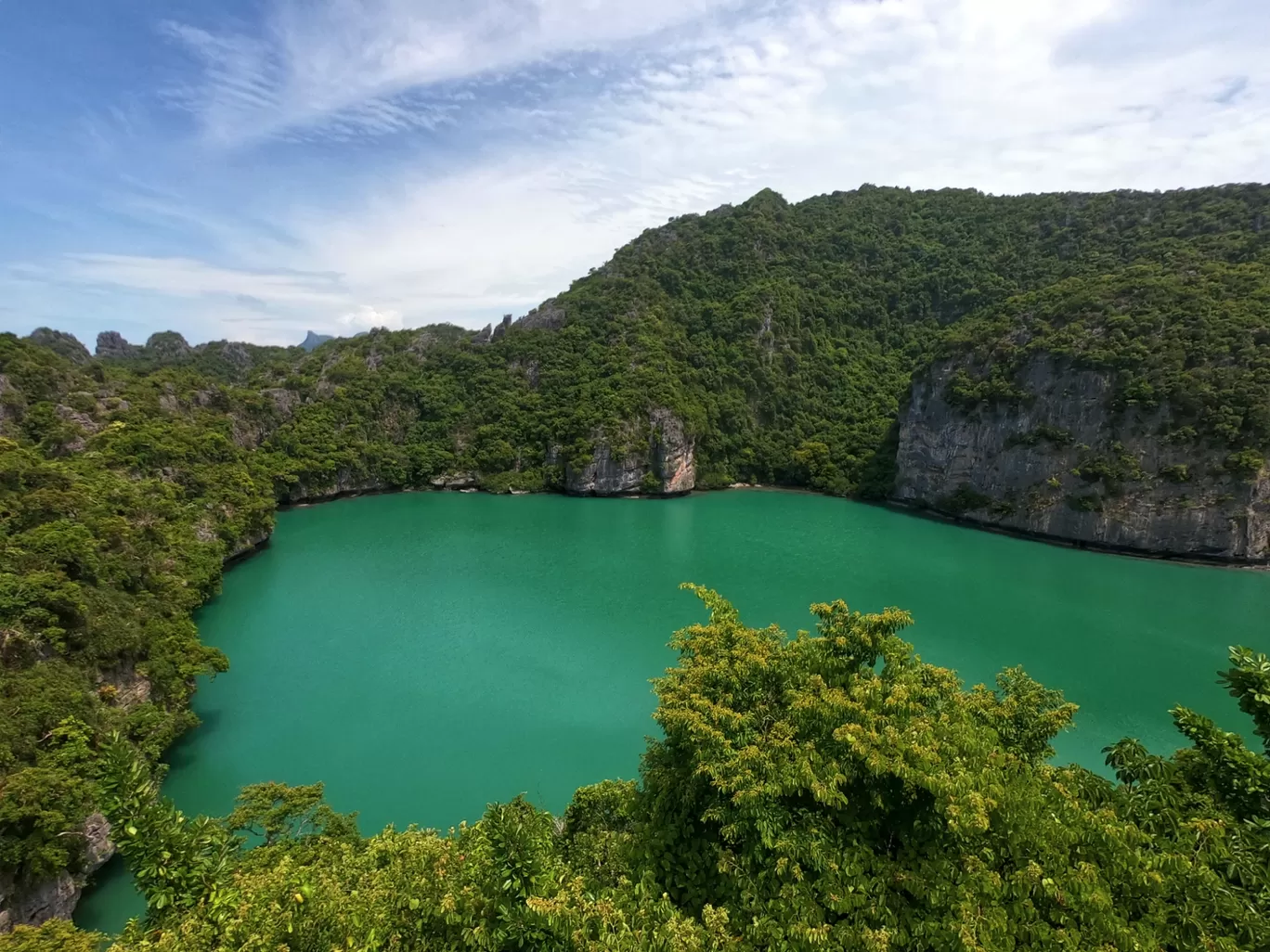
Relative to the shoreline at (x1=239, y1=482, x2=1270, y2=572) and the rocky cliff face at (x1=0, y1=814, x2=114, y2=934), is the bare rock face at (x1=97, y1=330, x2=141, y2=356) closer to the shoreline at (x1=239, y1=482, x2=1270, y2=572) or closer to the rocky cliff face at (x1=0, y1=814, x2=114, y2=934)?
the shoreline at (x1=239, y1=482, x2=1270, y2=572)

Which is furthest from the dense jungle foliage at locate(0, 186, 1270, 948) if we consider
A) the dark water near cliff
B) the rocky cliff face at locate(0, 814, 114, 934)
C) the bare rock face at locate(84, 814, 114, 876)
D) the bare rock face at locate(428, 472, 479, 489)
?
the dark water near cliff

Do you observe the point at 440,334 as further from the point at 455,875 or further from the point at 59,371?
the point at 455,875

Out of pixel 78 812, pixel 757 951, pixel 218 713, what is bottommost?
pixel 218 713

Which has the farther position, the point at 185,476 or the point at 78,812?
the point at 185,476

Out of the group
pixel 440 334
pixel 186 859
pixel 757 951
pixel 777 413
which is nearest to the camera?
pixel 757 951

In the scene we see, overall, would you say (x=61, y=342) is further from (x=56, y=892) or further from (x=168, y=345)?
(x=56, y=892)

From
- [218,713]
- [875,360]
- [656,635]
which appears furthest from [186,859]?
[875,360]
